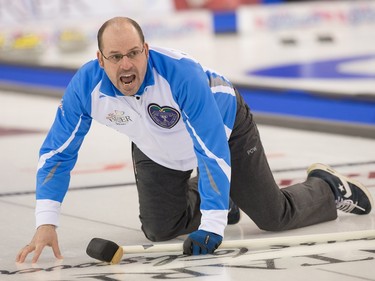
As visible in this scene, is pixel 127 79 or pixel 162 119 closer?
pixel 127 79

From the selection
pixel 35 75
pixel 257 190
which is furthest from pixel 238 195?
pixel 35 75

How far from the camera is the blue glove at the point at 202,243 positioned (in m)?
3.74

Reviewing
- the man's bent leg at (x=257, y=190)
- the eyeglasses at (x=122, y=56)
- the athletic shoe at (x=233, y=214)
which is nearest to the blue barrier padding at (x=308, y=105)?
the athletic shoe at (x=233, y=214)

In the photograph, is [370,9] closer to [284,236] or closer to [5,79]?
[5,79]

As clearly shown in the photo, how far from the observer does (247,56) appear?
484 inches

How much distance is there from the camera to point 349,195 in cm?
453

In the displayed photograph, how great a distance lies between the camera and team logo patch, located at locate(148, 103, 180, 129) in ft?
12.8

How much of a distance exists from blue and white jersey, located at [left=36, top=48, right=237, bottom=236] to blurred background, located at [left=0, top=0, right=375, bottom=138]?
3.22 m

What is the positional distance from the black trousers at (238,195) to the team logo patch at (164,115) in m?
0.35

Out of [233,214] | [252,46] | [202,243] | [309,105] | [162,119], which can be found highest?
[252,46]

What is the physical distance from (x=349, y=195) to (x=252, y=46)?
9022 millimetres

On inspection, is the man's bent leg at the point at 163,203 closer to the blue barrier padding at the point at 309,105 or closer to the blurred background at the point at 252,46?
the blurred background at the point at 252,46

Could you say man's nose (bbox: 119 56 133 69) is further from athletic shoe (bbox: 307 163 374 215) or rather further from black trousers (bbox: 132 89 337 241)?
athletic shoe (bbox: 307 163 374 215)

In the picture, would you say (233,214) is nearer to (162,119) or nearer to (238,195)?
(238,195)
